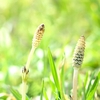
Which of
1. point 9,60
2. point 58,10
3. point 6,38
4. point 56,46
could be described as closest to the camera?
point 9,60

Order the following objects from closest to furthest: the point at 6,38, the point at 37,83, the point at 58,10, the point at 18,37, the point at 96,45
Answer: the point at 37,83 < the point at 96,45 < the point at 6,38 < the point at 18,37 < the point at 58,10

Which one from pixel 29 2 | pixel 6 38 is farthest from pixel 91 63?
pixel 29 2

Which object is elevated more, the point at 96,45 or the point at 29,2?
the point at 29,2

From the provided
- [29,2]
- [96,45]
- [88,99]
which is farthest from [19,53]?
[29,2]

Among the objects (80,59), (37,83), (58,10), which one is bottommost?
(37,83)

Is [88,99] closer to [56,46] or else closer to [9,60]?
[9,60]

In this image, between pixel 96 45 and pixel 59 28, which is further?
pixel 59 28

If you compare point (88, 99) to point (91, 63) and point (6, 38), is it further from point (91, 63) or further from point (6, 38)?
point (6, 38)
